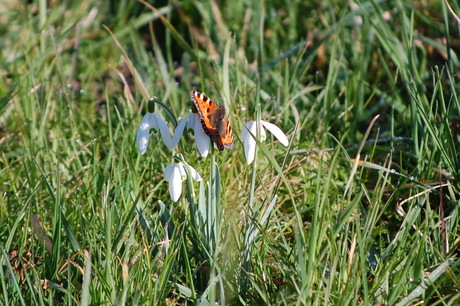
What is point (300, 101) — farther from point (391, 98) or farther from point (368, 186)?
point (368, 186)

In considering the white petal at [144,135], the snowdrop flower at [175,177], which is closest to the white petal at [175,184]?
the snowdrop flower at [175,177]

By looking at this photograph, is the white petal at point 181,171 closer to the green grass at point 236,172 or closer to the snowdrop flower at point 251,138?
the green grass at point 236,172

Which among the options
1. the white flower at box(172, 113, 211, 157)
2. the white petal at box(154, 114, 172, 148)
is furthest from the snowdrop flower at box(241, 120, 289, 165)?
the white petal at box(154, 114, 172, 148)

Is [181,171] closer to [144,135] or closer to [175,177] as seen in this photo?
[175,177]

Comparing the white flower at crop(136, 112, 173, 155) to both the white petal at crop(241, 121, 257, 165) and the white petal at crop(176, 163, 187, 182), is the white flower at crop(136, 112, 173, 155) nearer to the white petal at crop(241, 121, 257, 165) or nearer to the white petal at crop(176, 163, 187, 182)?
the white petal at crop(176, 163, 187, 182)

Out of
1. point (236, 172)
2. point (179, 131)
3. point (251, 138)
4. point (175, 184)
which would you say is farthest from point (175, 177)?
point (236, 172)

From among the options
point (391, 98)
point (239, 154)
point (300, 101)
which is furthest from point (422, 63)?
point (239, 154)
